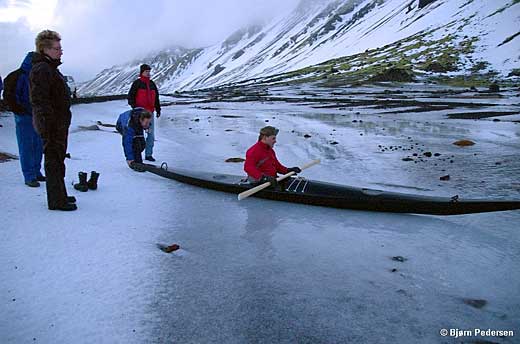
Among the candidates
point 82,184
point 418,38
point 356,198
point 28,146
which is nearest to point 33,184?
point 28,146

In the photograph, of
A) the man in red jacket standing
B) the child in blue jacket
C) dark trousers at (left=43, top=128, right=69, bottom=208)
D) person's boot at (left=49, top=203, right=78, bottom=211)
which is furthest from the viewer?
the man in red jacket standing

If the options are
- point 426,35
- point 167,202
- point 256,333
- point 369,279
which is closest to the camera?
point 256,333

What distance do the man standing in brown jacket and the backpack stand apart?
3.81 feet

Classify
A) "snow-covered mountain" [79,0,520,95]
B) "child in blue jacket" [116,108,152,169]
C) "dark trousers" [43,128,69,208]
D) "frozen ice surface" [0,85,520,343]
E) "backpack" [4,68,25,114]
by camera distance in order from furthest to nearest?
"snow-covered mountain" [79,0,520,95] → "child in blue jacket" [116,108,152,169] → "backpack" [4,68,25,114] → "dark trousers" [43,128,69,208] → "frozen ice surface" [0,85,520,343]

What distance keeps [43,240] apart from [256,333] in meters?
2.33

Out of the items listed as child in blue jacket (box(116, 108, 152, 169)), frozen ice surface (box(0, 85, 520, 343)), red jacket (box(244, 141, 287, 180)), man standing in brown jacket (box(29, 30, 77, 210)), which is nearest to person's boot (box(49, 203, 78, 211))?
man standing in brown jacket (box(29, 30, 77, 210))

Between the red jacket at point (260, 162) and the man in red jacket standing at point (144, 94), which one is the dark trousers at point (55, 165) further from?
the man in red jacket standing at point (144, 94)

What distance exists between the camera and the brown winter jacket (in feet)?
14.3

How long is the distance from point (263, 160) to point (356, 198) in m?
1.45

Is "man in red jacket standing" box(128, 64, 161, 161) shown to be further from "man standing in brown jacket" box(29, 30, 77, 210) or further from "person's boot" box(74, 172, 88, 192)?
"man standing in brown jacket" box(29, 30, 77, 210)

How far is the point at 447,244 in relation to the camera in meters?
4.31

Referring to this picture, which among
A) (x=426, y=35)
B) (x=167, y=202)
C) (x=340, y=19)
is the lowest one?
(x=167, y=202)

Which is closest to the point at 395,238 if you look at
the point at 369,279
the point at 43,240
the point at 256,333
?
the point at 369,279

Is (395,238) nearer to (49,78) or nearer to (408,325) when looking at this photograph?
(408,325)
